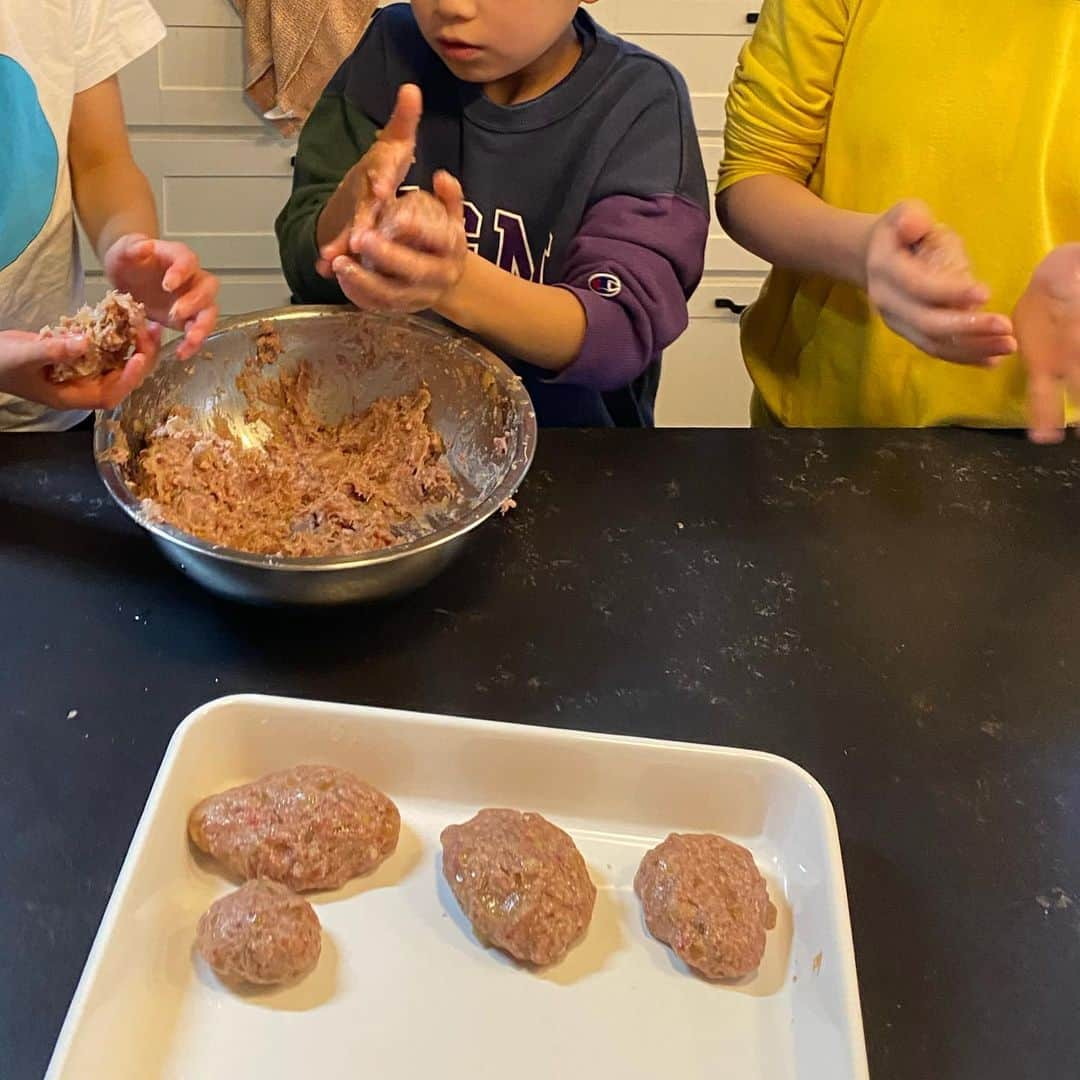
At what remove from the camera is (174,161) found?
2.26 metres

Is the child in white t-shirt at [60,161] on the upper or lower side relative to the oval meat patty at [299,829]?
upper

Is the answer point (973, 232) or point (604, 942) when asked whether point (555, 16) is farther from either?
point (604, 942)

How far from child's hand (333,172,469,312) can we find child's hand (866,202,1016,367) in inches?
14.7

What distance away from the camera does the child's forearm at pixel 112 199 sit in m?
1.12

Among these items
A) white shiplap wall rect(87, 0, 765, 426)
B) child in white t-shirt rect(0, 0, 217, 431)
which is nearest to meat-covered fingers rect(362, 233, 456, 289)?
child in white t-shirt rect(0, 0, 217, 431)

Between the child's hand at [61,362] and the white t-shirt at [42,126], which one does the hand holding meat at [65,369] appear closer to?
the child's hand at [61,362]

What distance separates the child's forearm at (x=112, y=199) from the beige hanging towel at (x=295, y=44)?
1.01 metres

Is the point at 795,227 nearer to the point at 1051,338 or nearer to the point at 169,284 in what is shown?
the point at 1051,338

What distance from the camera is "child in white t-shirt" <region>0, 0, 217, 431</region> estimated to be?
1.05m

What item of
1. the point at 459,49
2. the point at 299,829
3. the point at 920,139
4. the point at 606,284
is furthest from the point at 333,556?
the point at 920,139

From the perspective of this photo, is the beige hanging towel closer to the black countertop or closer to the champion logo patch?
the champion logo patch

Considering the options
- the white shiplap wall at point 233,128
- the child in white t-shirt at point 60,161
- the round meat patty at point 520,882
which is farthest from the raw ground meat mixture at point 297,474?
the white shiplap wall at point 233,128

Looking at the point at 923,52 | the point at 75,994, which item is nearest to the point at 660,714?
the point at 75,994

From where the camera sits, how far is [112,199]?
1.13m
